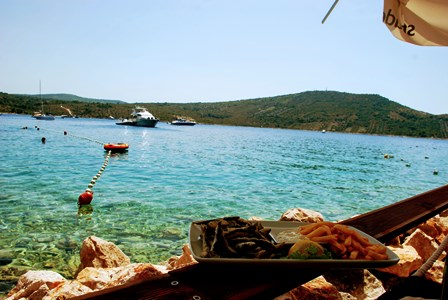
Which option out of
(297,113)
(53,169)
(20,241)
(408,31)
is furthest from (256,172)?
(297,113)

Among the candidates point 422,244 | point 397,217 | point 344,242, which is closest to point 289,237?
point 344,242

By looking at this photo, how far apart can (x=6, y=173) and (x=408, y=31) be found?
2072cm

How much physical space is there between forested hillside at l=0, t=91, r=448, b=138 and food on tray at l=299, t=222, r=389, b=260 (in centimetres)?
15585

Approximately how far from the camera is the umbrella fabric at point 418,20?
2.58m

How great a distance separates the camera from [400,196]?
19.2 meters

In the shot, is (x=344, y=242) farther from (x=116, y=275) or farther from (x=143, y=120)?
(x=143, y=120)

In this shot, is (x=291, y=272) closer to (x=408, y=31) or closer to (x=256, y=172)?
(x=408, y=31)

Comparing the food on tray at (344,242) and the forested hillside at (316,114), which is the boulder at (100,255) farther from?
the forested hillside at (316,114)

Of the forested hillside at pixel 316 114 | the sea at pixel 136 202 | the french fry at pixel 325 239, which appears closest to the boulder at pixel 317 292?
the french fry at pixel 325 239

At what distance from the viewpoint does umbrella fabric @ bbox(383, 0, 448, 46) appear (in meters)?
2.58

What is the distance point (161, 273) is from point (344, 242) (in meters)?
1.99

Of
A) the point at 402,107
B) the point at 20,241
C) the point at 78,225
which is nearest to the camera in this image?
the point at 20,241

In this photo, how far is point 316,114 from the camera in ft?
587

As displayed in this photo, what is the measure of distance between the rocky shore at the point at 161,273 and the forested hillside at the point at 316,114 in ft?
498
